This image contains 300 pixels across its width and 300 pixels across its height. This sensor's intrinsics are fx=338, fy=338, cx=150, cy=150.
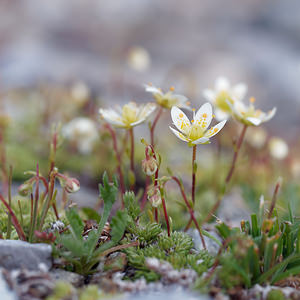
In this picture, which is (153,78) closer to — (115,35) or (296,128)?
(115,35)

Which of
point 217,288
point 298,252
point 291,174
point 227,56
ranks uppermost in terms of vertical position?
point 227,56

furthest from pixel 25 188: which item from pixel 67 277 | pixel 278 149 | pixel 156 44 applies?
pixel 156 44

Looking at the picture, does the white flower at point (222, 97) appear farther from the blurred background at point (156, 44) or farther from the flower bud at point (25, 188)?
the blurred background at point (156, 44)

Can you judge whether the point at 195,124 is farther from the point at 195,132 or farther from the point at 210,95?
the point at 210,95

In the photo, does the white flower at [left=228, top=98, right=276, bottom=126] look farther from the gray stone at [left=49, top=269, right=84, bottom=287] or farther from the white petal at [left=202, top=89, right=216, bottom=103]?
the gray stone at [left=49, top=269, right=84, bottom=287]

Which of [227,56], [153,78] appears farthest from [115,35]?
[227,56]

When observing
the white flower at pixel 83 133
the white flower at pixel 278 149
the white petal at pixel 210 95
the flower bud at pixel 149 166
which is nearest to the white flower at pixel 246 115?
the white petal at pixel 210 95
